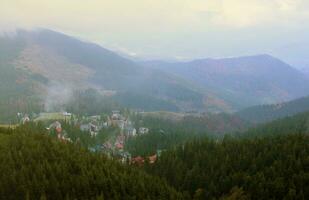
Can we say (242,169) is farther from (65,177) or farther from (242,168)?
(65,177)

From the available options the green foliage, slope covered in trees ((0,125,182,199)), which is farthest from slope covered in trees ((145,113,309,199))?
slope covered in trees ((0,125,182,199))

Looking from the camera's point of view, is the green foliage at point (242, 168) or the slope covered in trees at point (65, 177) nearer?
the slope covered in trees at point (65, 177)

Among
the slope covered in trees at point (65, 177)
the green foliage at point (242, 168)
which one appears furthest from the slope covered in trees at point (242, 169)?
the slope covered in trees at point (65, 177)

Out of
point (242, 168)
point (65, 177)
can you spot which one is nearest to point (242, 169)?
point (242, 168)

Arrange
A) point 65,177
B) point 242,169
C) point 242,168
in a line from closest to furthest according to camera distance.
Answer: point 65,177
point 242,169
point 242,168

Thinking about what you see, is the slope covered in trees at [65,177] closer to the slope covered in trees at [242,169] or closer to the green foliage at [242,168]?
the green foliage at [242,168]

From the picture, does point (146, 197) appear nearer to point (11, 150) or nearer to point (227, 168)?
point (227, 168)
